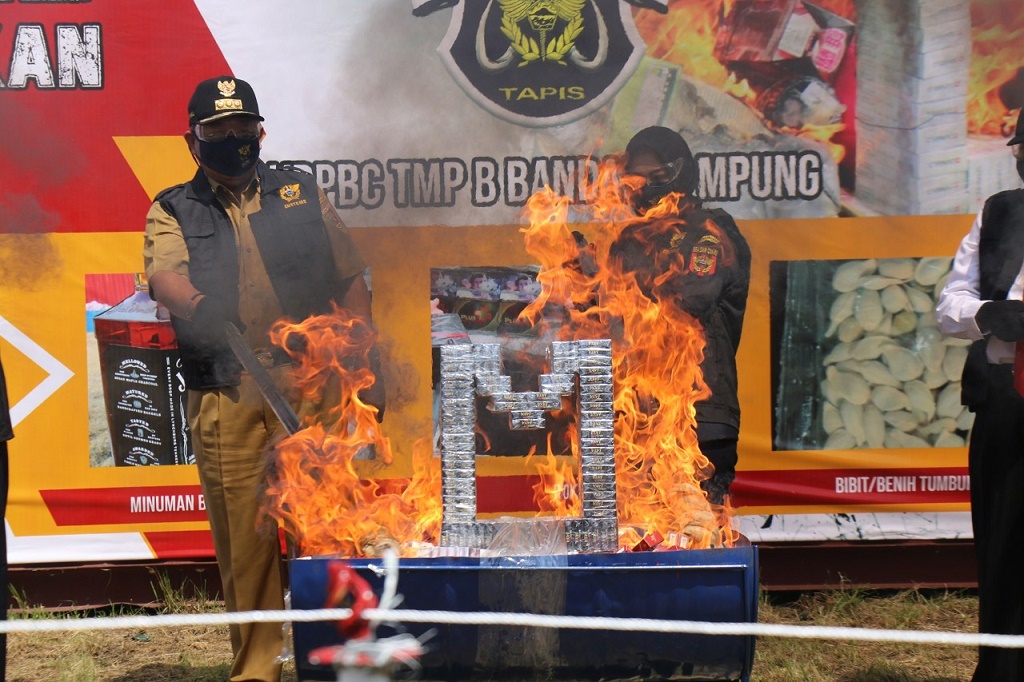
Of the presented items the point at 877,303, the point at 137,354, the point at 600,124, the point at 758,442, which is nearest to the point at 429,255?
the point at 600,124

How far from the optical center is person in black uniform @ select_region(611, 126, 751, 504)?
5.23 meters

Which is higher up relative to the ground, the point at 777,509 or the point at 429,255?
the point at 429,255

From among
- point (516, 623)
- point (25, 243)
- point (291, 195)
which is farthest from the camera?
point (25, 243)

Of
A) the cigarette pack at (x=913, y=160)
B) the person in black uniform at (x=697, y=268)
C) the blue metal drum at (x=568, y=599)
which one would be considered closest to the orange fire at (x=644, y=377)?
the person in black uniform at (x=697, y=268)

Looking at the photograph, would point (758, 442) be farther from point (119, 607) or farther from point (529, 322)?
point (119, 607)

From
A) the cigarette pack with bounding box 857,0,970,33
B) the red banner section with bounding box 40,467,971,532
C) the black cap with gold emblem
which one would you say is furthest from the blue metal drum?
the cigarette pack with bounding box 857,0,970,33

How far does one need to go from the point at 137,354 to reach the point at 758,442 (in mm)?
3260

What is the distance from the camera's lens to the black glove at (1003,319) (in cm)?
405

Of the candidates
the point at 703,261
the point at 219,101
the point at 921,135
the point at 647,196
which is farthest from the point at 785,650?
the point at 219,101

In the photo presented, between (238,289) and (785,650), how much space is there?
2.98m

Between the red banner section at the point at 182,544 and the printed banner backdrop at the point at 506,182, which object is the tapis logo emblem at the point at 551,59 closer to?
the printed banner backdrop at the point at 506,182

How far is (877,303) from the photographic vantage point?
233 inches

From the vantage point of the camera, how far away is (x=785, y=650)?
5258 millimetres

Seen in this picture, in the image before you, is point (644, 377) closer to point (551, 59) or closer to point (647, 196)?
point (647, 196)
